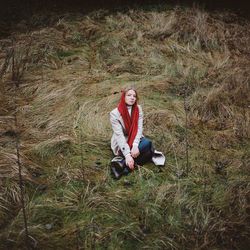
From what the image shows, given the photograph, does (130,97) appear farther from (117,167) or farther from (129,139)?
(117,167)

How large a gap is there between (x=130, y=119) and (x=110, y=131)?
74cm

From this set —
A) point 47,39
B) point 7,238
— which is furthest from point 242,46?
point 7,238

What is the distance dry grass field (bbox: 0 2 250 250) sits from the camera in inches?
156

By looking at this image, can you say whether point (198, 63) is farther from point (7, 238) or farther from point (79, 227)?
point (7, 238)

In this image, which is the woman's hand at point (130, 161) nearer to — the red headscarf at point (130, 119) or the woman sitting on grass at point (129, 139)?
the woman sitting on grass at point (129, 139)

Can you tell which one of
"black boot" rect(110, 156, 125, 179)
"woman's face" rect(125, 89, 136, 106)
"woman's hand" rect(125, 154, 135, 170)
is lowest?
"black boot" rect(110, 156, 125, 179)

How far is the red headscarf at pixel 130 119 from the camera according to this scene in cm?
480

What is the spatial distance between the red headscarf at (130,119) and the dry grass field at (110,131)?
45 cm

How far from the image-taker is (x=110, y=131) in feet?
18.1

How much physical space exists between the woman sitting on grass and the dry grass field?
136 millimetres

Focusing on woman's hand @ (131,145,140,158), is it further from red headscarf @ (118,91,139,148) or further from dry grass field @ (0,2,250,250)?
dry grass field @ (0,2,250,250)

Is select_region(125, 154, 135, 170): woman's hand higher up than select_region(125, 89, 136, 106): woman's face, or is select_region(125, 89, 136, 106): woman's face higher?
select_region(125, 89, 136, 106): woman's face

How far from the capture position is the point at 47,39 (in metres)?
7.84

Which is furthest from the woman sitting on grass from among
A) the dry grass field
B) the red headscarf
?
the dry grass field
